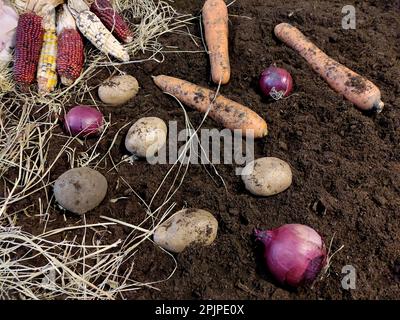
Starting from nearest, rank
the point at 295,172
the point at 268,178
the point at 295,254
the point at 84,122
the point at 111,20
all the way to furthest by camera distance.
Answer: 1. the point at 295,254
2. the point at 268,178
3. the point at 295,172
4. the point at 84,122
5. the point at 111,20

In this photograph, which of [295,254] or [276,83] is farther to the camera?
[276,83]

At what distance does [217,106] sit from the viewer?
3262mm

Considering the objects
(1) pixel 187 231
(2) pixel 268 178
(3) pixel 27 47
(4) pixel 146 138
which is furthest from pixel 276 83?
(3) pixel 27 47

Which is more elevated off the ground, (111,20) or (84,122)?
(111,20)

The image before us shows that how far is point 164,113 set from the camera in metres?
3.29

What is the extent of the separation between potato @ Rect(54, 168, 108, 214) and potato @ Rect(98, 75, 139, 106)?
0.76 meters

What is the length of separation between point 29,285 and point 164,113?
1.47 meters

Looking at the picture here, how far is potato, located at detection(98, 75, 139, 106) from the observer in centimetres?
338

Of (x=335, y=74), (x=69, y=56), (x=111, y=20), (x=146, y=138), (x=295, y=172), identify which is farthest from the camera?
(x=111, y=20)

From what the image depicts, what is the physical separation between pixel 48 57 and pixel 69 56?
0.18 m

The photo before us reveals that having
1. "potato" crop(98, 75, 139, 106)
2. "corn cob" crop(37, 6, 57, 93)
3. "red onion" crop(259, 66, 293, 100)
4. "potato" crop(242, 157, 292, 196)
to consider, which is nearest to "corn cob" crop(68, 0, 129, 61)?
"corn cob" crop(37, 6, 57, 93)

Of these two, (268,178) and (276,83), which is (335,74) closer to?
(276,83)

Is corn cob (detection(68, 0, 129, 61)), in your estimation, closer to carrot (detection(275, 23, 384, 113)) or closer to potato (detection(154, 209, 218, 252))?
carrot (detection(275, 23, 384, 113))
